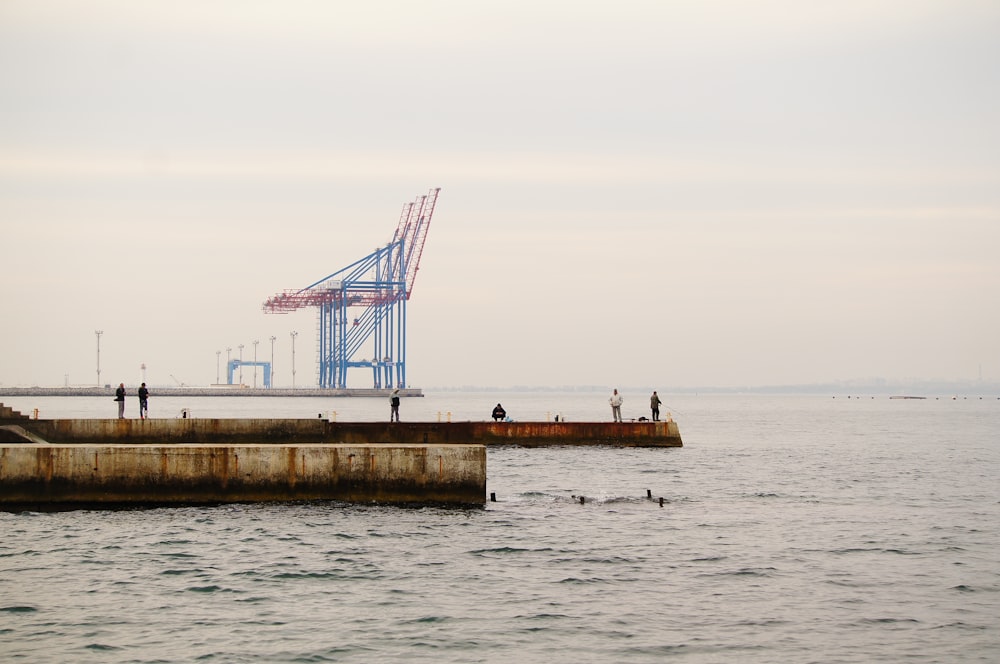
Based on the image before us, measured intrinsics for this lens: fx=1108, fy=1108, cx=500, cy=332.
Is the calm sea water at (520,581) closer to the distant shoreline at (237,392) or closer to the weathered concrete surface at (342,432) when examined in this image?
the weathered concrete surface at (342,432)

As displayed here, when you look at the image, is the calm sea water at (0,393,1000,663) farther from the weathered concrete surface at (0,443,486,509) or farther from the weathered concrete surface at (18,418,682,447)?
the weathered concrete surface at (18,418,682,447)

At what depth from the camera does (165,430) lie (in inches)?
1459

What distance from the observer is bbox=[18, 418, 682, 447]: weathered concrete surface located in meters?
36.0

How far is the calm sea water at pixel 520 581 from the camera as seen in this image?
13.4 metres

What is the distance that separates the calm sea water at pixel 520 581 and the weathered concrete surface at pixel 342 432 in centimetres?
1231

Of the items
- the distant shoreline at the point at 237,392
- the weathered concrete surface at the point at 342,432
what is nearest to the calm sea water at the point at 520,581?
the weathered concrete surface at the point at 342,432

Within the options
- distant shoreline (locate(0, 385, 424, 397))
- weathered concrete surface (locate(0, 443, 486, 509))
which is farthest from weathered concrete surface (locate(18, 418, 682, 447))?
distant shoreline (locate(0, 385, 424, 397))

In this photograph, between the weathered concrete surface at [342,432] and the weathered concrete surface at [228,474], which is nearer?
the weathered concrete surface at [228,474]

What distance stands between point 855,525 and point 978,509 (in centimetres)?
522

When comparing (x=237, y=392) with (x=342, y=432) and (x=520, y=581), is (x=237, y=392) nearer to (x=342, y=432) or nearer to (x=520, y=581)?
(x=342, y=432)

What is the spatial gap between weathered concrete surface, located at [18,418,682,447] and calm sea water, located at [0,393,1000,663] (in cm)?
1231

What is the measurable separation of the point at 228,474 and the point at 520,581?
8.57 m

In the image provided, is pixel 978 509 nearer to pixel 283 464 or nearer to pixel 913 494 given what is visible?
pixel 913 494

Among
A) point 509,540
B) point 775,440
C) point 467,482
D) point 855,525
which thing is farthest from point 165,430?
point 775,440
